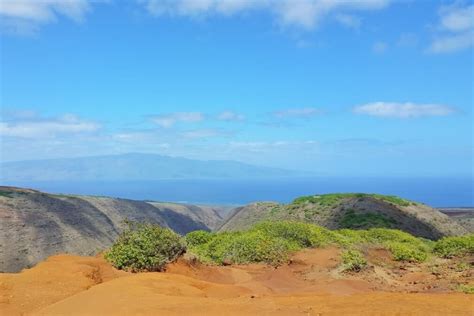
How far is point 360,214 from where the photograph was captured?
140ft

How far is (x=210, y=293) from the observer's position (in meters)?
11.8

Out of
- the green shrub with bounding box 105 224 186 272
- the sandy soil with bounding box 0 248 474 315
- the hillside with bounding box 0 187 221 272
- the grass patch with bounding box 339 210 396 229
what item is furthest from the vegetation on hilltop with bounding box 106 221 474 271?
the hillside with bounding box 0 187 221 272

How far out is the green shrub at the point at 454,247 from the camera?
21.0 metres

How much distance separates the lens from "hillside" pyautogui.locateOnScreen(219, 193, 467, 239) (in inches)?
1623

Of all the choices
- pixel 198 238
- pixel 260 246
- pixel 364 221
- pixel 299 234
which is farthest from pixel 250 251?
pixel 364 221

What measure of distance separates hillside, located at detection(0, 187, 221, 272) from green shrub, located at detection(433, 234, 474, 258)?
24.5 meters

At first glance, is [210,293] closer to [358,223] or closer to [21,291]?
[21,291]

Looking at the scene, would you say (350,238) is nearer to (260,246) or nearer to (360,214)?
(260,246)

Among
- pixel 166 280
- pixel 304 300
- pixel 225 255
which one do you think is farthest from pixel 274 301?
pixel 225 255

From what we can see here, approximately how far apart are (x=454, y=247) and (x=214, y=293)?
15.1 metres

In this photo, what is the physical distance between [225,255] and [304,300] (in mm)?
8910

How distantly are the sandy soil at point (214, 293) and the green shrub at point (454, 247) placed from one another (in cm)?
592

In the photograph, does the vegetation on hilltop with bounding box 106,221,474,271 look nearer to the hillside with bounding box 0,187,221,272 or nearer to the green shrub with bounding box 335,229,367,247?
the green shrub with bounding box 335,229,367,247

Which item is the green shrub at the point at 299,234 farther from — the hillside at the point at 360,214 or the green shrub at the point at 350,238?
the hillside at the point at 360,214
